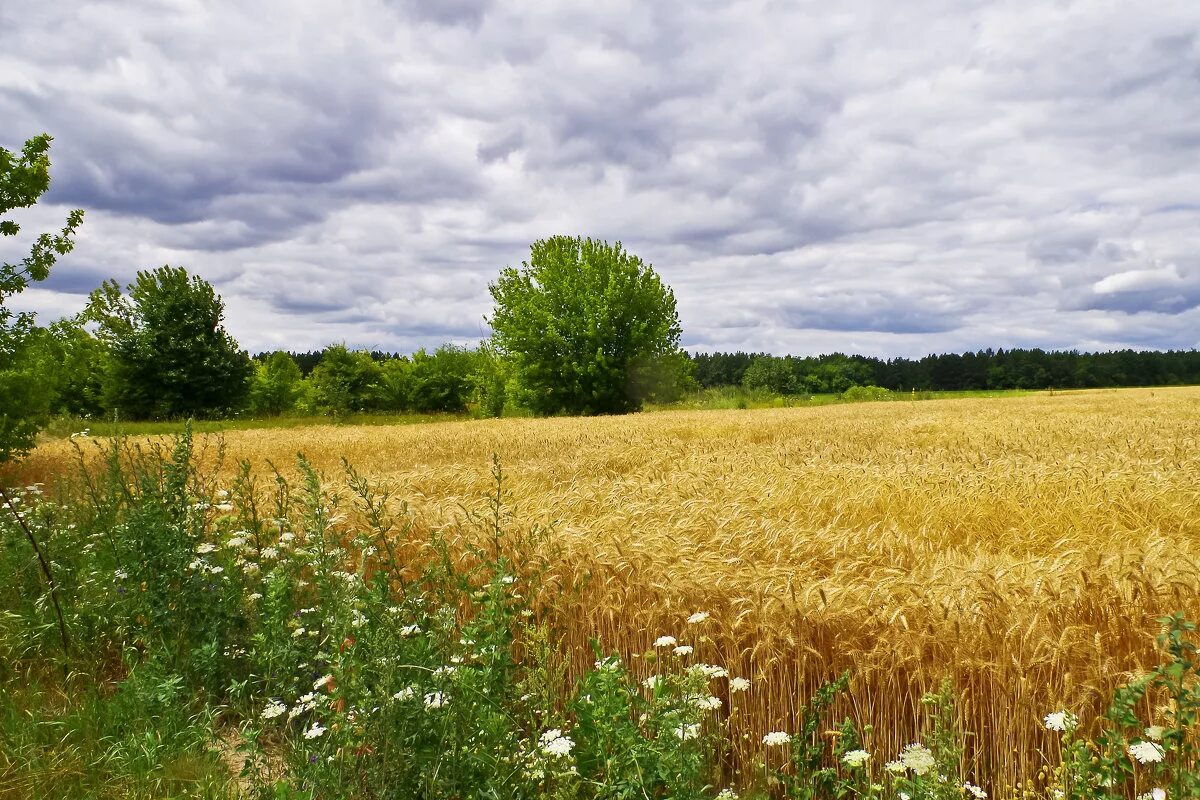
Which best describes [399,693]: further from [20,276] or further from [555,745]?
[20,276]

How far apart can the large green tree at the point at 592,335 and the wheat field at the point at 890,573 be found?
32807 mm

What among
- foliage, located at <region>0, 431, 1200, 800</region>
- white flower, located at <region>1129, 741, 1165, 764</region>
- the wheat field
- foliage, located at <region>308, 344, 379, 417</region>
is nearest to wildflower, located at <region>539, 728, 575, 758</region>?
foliage, located at <region>0, 431, 1200, 800</region>

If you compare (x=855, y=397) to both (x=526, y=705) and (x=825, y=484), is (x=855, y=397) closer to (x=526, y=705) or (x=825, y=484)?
(x=825, y=484)

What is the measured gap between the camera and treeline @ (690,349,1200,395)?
100688 millimetres

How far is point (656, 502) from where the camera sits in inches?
260

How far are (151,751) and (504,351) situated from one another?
42207 mm

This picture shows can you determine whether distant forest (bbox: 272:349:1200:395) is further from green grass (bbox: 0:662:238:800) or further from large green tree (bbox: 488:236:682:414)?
green grass (bbox: 0:662:238:800)

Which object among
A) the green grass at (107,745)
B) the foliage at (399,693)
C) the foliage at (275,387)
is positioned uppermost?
the foliage at (275,387)

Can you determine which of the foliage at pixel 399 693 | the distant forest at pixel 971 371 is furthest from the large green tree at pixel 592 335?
the distant forest at pixel 971 371

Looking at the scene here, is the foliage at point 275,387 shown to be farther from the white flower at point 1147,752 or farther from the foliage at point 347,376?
the white flower at point 1147,752

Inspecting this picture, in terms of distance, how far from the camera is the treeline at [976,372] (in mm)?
100688

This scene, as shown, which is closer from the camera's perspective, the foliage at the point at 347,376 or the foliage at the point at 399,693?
the foliage at the point at 399,693

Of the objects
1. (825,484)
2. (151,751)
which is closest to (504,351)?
(825,484)

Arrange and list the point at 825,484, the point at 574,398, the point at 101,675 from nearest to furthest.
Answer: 1. the point at 101,675
2. the point at 825,484
3. the point at 574,398
